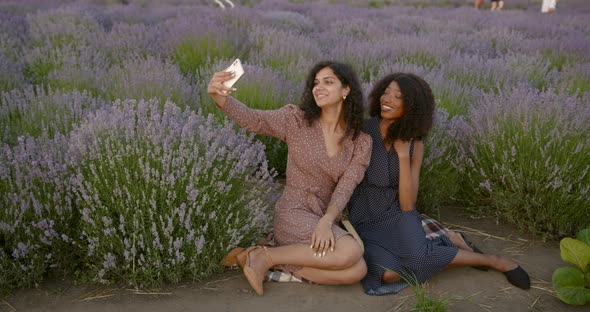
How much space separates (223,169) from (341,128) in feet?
2.25

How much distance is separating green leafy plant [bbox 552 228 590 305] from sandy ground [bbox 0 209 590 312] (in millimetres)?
81

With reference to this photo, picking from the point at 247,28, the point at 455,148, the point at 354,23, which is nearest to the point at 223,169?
the point at 455,148

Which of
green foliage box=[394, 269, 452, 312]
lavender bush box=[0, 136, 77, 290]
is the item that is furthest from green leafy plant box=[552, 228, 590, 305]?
lavender bush box=[0, 136, 77, 290]

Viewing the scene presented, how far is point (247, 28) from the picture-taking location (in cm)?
815

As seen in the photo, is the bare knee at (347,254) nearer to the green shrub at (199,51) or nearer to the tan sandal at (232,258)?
the tan sandal at (232,258)

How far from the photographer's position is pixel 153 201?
2.74m

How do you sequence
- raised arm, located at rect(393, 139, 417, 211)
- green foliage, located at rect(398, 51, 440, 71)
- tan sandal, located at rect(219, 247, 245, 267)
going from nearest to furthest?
tan sandal, located at rect(219, 247, 245, 267)
raised arm, located at rect(393, 139, 417, 211)
green foliage, located at rect(398, 51, 440, 71)

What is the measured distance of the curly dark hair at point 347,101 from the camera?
10.3ft

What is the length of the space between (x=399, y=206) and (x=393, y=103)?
606 millimetres

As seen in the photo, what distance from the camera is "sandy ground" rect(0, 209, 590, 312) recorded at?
2773 millimetres

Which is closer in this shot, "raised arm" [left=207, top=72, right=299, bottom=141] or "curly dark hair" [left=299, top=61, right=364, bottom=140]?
"raised arm" [left=207, top=72, right=299, bottom=141]

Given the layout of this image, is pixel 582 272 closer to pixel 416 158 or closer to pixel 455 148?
pixel 416 158

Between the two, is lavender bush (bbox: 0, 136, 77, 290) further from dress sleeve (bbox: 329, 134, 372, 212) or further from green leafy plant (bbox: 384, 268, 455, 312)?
green leafy plant (bbox: 384, 268, 455, 312)

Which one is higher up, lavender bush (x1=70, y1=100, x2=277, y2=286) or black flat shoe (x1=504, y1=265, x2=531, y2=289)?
lavender bush (x1=70, y1=100, x2=277, y2=286)
